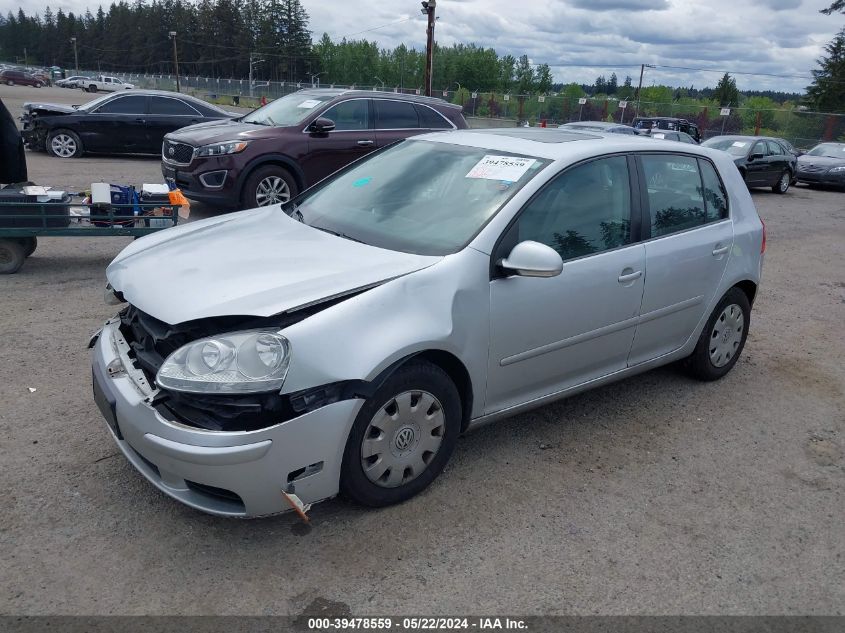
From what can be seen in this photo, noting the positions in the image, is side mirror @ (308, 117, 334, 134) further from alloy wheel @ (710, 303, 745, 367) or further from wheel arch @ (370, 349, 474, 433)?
wheel arch @ (370, 349, 474, 433)

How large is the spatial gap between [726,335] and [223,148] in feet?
21.4

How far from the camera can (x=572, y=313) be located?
3.74m

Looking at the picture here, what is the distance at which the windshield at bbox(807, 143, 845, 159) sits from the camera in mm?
21259

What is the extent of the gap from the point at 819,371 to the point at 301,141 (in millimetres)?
6690

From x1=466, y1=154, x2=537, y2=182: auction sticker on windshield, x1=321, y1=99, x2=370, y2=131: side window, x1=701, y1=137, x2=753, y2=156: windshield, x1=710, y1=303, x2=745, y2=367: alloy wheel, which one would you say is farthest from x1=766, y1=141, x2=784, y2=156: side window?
x1=466, y1=154, x2=537, y2=182: auction sticker on windshield

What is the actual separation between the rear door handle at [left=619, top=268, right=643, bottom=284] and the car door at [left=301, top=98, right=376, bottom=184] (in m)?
6.27

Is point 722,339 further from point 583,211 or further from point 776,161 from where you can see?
point 776,161

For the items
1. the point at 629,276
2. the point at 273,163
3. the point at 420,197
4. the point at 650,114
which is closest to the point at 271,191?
the point at 273,163

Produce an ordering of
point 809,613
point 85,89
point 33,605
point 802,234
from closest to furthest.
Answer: point 33,605 < point 809,613 < point 802,234 < point 85,89

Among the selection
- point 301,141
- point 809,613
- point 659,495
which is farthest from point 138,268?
point 301,141

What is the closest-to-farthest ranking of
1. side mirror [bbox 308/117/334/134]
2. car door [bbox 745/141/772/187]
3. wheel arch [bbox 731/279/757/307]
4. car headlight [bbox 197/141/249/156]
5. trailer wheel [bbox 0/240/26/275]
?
wheel arch [bbox 731/279/757/307] < trailer wheel [bbox 0/240/26/275] < car headlight [bbox 197/141/249/156] < side mirror [bbox 308/117/334/134] < car door [bbox 745/141/772/187]

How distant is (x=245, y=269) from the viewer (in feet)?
10.5

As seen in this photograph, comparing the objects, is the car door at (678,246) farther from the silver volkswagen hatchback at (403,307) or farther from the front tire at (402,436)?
the front tire at (402,436)

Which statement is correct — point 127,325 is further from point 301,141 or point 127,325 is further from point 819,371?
point 301,141
